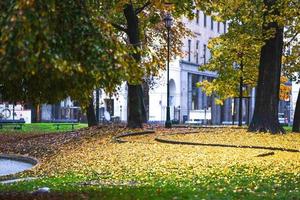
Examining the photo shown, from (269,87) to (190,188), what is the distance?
1509 cm

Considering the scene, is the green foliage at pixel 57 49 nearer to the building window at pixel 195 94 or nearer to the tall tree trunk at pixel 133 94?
the tall tree trunk at pixel 133 94

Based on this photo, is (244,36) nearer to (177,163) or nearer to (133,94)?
(133,94)

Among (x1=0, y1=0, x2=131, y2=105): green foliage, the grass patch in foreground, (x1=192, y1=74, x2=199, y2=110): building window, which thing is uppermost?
(x1=192, y1=74, x2=199, y2=110): building window

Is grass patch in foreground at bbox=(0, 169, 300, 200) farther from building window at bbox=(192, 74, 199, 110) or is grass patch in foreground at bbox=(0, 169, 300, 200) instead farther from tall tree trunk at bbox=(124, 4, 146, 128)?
building window at bbox=(192, 74, 199, 110)

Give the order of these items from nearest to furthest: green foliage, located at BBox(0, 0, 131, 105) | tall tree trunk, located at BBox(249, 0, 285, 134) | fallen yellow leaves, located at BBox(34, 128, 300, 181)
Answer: green foliage, located at BBox(0, 0, 131, 105), fallen yellow leaves, located at BBox(34, 128, 300, 181), tall tree trunk, located at BBox(249, 0, 285, 134)

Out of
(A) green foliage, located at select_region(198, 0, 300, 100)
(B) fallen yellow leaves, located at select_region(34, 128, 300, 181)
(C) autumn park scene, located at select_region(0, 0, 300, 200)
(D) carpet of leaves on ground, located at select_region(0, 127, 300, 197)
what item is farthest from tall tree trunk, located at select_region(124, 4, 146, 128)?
(B) fallen yellow leaves, located at select_region(34, 128, 300, 181)

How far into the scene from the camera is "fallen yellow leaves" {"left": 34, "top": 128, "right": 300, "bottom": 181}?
13.8 metres

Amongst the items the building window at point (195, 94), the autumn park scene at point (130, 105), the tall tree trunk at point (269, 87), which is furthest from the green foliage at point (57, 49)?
the building window at point (195, 94)

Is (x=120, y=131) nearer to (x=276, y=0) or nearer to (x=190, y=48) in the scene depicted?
(x=276, y=0)

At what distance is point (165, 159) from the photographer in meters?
16.2

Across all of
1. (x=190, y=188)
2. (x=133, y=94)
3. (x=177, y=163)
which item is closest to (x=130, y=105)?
(x=133, y=94)

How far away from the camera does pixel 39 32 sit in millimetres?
7320

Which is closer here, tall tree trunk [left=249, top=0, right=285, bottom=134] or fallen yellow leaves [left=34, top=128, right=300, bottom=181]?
fallen yellow leaves [left=34, top=128, right=300, bottom=181]

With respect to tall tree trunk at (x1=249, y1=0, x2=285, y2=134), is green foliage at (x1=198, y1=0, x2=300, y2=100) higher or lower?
higher
